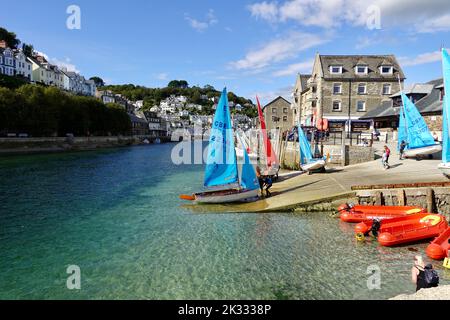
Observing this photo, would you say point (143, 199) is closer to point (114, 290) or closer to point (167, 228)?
point (167, 228)

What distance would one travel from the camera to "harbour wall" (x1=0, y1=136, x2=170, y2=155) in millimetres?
65438

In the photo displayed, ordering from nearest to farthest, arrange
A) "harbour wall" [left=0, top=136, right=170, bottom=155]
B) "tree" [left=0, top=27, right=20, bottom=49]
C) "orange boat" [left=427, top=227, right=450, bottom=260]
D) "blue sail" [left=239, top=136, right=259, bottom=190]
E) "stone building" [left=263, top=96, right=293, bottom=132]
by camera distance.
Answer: "orange boat" [left=427, top=227, right=450, bottom=260]
"blue sail" [left=239, top=136, right=259, bottom=190]
"harbour wall" [left=0, top=136, right=170, bottom=155]
"stone building" [left=263, top=96, right=293, bottom=132]
"tree" [left=0, top=27, right=20, bottom=49]

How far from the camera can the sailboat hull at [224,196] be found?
23.0m

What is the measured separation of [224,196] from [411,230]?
12.1 m

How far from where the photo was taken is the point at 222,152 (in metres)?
23.0

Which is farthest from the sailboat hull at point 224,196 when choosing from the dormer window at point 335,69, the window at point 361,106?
the dormer window at point 335,69

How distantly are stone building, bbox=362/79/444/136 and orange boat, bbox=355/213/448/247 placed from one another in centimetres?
2301

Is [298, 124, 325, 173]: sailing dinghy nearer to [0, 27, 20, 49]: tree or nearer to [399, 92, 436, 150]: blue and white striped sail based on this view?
[399, 92, 436, 150]: blue and white striped sail

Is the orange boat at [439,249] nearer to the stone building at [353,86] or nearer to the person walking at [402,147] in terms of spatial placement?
the person walking at [402,147]

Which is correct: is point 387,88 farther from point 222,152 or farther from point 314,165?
point 222,152

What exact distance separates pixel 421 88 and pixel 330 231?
3491cm

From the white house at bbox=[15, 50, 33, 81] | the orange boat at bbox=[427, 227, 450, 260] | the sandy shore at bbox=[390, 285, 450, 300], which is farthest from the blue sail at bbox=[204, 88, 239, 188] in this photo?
the white house at bbox=[15, 50, 33, 81]
